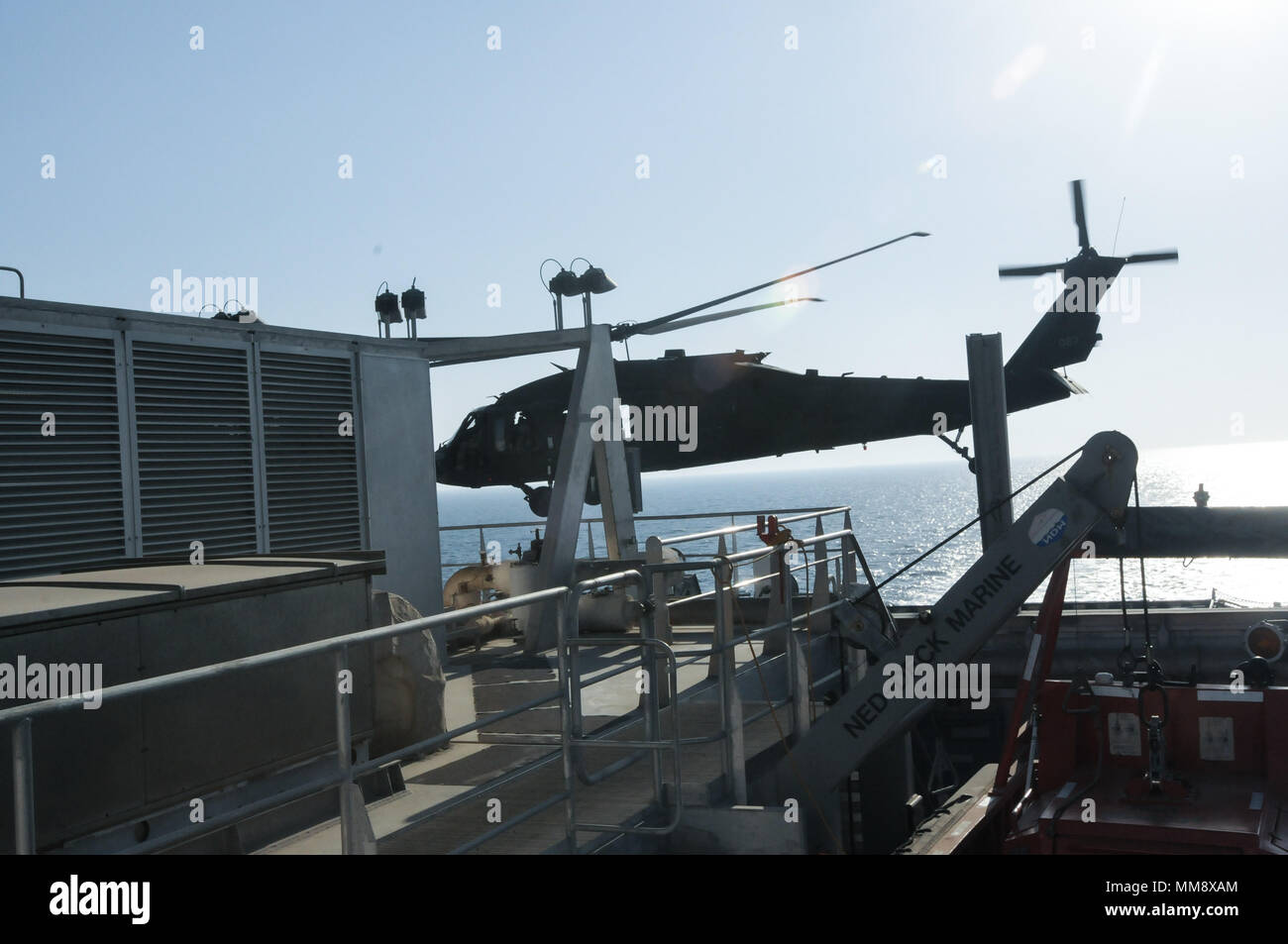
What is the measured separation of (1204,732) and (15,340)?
9298 millimetres

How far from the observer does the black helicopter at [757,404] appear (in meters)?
23.0

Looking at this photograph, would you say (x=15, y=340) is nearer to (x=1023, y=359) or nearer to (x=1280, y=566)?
(x=1023, y=359)

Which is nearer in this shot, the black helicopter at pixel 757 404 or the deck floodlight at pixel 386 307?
the deck floodlight at pixel 386 307

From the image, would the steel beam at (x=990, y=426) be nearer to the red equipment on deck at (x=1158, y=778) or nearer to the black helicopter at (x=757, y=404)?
the red equipment on deck at (x=1158, y=778)

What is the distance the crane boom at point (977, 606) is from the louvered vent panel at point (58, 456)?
5.91 meters

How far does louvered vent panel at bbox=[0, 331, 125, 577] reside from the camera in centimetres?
846

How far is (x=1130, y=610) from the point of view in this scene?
14578mm

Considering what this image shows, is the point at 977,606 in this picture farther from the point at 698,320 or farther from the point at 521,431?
the point at 521,431

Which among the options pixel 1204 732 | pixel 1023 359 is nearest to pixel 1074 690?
pixel 1204 732

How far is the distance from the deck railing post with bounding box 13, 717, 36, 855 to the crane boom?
19.8ft

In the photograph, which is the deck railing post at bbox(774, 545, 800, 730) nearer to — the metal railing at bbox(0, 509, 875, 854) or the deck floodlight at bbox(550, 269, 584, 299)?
the metal railing at bbox(0, 509, 875, 854)

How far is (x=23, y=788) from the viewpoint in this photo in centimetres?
301

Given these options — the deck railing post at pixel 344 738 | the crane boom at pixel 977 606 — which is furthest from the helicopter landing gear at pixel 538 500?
the deck railing post at pixel 344 738

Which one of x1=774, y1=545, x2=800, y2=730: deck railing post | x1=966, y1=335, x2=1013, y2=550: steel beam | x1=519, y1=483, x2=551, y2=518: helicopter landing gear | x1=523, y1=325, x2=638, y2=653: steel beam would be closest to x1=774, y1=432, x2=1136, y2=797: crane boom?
x1=774, y1=545, x2=800, y2=730: deck railing post
